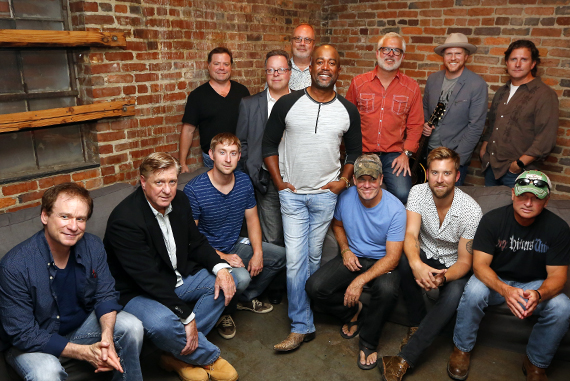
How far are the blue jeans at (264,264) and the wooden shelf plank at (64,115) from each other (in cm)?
129

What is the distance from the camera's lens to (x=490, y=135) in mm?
3824

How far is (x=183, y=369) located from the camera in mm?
2555

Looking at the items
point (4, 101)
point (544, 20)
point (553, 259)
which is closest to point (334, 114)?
point (553, 259)

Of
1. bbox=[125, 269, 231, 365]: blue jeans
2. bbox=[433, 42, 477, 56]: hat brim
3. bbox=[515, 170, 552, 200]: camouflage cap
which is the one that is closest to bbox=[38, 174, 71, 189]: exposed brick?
bbox=[125, 269, 231, 365]: blue jeans

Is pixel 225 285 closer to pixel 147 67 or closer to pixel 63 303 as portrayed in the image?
pixel 63 303

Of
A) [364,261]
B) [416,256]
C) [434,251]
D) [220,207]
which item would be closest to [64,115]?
[220,207]

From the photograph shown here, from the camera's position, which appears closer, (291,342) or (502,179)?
(291,342)

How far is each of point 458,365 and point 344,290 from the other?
786 mm

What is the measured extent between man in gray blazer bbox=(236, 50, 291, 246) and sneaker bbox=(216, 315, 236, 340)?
2.06 ft

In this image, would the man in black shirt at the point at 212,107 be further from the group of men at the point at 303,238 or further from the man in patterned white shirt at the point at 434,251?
the man in patterned white shirt at the point at 434,251

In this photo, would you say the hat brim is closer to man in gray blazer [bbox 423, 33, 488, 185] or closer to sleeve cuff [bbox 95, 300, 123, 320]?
man in gray blazer [bbox 423, 33, 488, 185]

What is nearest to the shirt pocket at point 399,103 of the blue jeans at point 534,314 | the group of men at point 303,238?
the group of men at point 303,238

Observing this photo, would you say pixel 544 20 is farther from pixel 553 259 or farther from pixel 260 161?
pixel 260 161

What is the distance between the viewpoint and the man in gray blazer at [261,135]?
322cm
